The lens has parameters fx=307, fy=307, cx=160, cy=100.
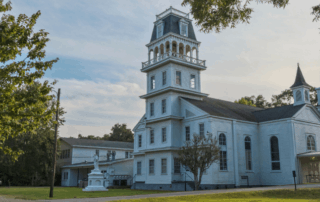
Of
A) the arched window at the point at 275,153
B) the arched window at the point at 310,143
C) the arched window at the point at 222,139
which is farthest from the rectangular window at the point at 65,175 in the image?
the arched window at the point at 310,143

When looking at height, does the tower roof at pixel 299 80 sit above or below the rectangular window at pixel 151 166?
above

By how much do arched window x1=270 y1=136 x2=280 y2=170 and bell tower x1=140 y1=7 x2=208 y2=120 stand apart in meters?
9.33

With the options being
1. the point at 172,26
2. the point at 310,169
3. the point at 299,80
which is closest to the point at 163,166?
the point at 310,169

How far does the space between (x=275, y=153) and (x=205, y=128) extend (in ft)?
28.0

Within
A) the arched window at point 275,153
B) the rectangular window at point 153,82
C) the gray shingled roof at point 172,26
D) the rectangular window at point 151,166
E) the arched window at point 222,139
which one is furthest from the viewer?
the rectangular window at point 153,82

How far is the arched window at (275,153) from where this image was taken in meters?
32.7

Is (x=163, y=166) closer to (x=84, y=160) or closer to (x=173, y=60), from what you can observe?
(x=173, y=60)

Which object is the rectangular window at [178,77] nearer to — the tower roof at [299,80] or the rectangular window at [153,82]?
the rectangular window at [153,82]

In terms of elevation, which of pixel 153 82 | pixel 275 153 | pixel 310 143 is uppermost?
pixel 153 82

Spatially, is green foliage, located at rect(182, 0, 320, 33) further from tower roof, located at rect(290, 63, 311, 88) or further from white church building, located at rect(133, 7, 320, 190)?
tower roof, located at rect(290, 63, 311, 88)

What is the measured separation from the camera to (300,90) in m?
35.7

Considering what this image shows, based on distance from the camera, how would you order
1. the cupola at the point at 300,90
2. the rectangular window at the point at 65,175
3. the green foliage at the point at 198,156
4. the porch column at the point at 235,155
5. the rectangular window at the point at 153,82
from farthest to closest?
the rectangular window at the point at 65,175
the rectangular window at the point at 153,82
the cupola at the point at 300,90
the porch column at the point at 235,155
the green foliage at the point at 198,156

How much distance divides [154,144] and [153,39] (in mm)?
13201

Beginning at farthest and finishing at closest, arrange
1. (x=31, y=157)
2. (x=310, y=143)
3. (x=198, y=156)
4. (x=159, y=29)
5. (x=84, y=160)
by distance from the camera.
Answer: (x=84, y=160) → (x=31, y=157) → (x=159, y=29) → (x=310, y=143) → (x=198, y=156)
